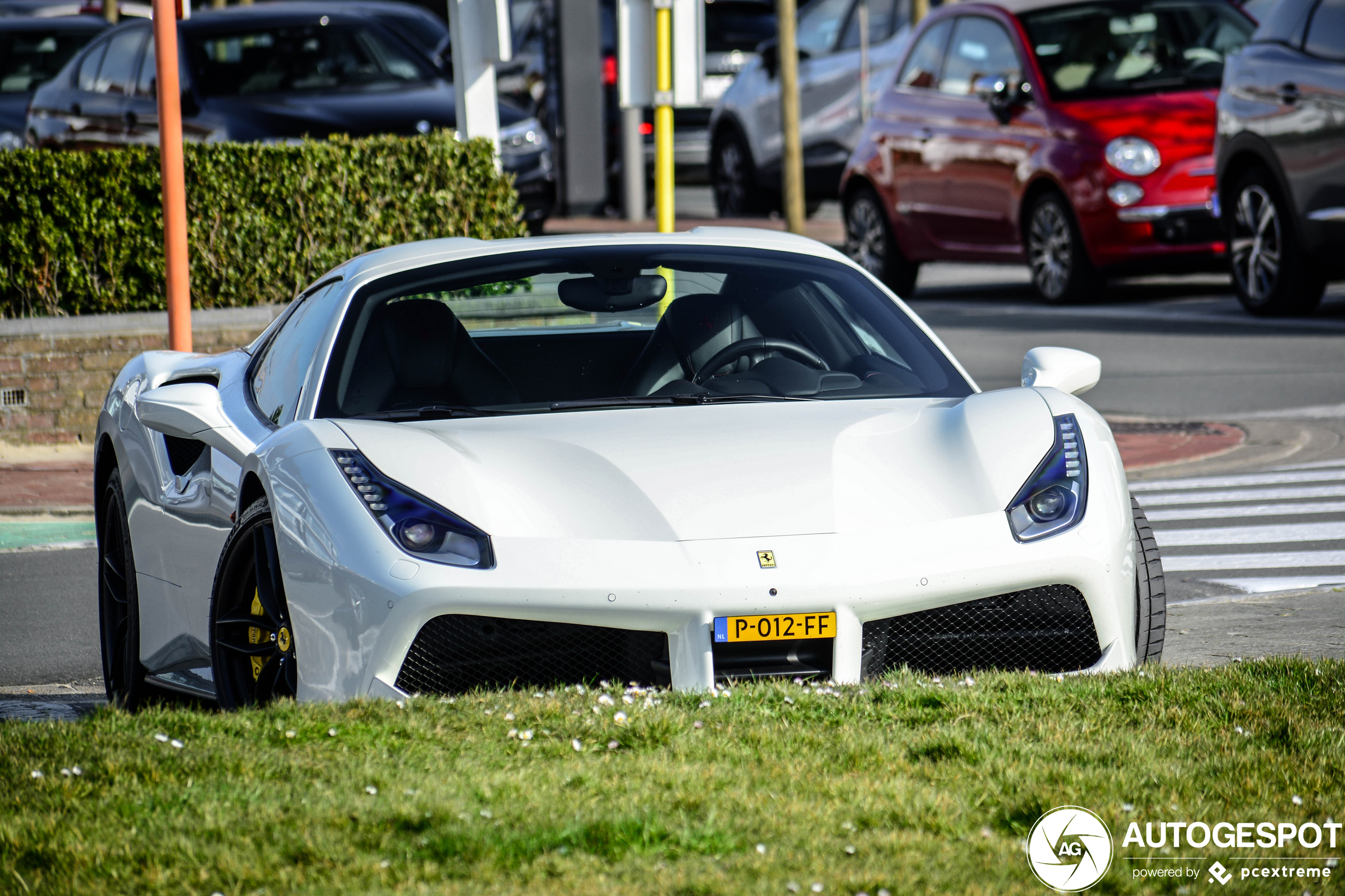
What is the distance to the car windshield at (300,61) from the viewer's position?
50.6ft

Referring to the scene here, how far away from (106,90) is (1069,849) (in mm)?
14704

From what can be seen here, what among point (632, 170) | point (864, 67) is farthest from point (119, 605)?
point (632, 170)

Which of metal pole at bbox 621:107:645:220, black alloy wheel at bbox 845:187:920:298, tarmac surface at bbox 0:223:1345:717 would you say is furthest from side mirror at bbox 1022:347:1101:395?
metal pole at bbox 621:107:645:220

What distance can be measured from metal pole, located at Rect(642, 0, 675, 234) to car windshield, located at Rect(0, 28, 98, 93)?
1204 cm

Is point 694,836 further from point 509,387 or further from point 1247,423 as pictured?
point 1247,423

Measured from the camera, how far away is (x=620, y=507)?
4.50 metres

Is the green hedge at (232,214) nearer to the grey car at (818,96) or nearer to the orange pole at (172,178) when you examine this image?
the orange pole at (172,178)

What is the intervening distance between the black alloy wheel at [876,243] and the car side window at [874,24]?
13.9ft

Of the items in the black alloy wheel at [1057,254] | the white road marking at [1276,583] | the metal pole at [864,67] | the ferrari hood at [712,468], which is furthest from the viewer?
the metal pole at [864,67]

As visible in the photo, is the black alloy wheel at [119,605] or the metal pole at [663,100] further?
the metal pole at [663,100]

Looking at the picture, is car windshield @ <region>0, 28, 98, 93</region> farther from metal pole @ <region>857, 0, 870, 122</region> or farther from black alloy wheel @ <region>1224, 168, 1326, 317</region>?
black alloy wheel @ <region>1224, 168, 1326, 317</region>

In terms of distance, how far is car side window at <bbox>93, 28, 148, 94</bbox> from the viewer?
16.5 m

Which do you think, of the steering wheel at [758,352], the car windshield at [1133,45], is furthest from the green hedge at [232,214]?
the steering wheel at [758,352]

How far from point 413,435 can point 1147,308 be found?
458 inches
